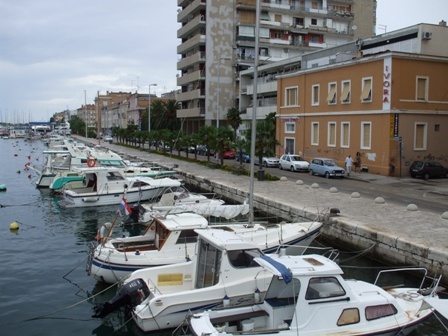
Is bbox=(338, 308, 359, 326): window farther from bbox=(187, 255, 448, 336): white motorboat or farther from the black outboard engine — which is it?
the black outboard engine

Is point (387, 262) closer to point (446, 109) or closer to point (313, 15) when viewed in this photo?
point (446, 109)

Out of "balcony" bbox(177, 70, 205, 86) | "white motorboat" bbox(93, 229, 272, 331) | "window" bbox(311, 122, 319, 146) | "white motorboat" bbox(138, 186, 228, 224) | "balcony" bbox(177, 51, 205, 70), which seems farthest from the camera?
"balcony" bbox(177, 51, 205, 70)

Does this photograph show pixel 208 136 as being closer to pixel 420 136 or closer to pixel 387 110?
pixel 387 110

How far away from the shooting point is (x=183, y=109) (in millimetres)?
84812

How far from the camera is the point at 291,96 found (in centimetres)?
4941

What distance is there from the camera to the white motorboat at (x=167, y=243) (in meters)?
15.3

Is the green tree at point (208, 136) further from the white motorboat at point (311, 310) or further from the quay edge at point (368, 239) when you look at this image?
the white motorboat at point (311, 310)

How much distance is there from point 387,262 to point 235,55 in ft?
210

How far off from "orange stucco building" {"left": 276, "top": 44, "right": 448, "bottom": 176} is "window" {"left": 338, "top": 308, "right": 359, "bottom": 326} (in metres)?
27.6

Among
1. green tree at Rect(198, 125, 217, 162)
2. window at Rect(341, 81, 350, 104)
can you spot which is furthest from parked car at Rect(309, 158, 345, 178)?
green tree at Rect(198, 125, 217, 162)

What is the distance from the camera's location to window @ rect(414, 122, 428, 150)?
3728 centimetres

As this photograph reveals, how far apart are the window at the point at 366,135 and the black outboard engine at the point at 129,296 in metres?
29.4

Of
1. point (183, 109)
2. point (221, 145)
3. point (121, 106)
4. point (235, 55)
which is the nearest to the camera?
point (221, 145)

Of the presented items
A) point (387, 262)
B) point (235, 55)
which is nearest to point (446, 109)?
point (387, 262)
